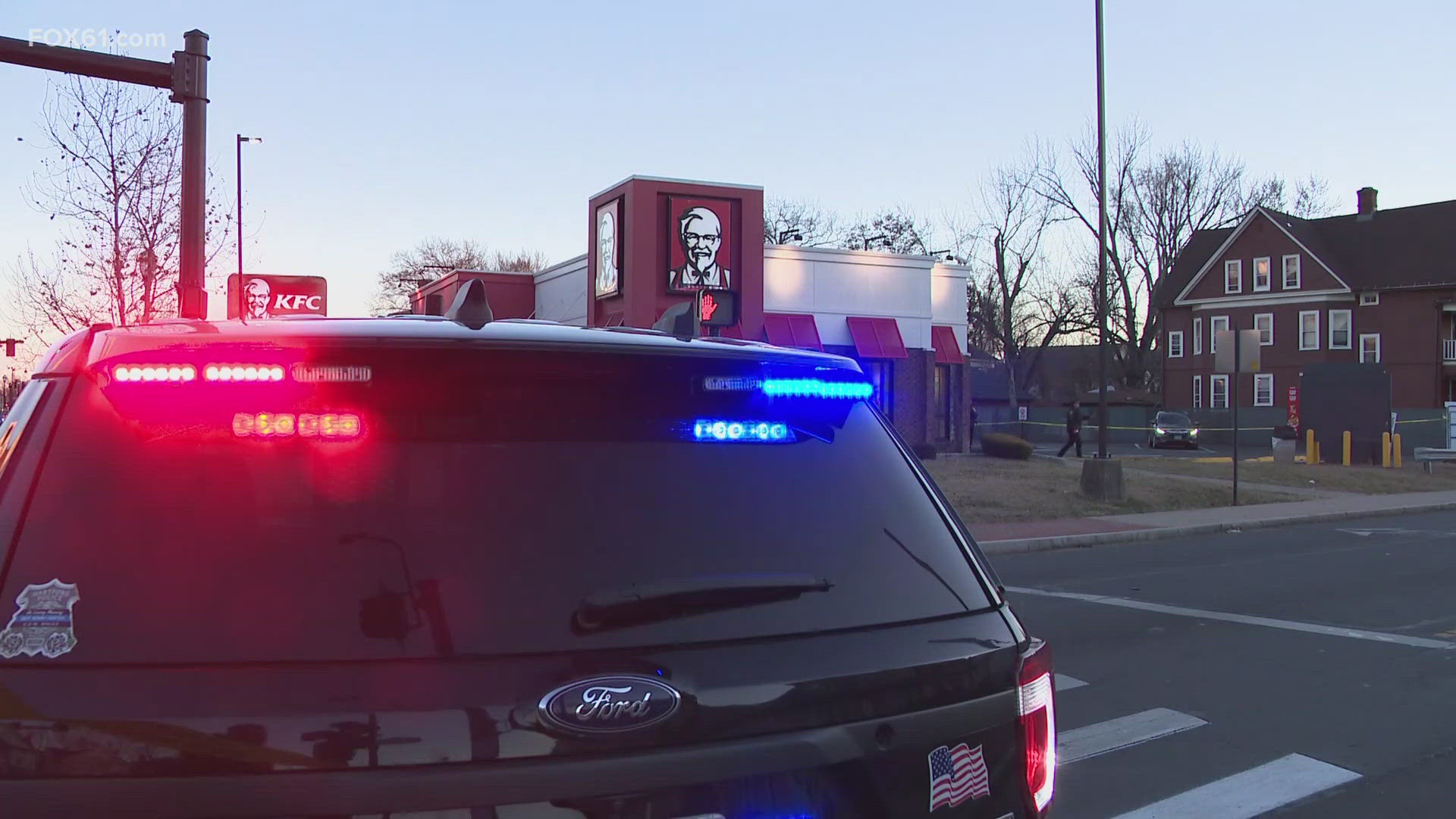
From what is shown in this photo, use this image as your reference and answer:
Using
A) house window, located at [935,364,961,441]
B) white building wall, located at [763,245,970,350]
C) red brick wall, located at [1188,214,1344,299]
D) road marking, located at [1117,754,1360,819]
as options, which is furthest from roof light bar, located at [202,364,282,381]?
red brick wall, located at [1188,214,1344,299]

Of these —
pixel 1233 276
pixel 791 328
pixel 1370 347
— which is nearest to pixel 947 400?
pixel 791 328

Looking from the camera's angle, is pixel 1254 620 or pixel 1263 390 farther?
pixel 1263 390

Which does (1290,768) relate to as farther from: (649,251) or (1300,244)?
(1300,244)

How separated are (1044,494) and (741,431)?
748 inches

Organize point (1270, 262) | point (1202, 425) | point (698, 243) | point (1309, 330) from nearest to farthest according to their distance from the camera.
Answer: point (698, 243) < point (1202, 425) < point (1309, 330) < point (1270, 262)

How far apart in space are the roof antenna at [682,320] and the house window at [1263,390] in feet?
207

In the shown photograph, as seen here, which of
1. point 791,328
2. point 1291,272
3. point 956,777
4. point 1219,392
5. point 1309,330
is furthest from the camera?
point 1219,392

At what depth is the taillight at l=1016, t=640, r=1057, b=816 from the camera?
2.18m

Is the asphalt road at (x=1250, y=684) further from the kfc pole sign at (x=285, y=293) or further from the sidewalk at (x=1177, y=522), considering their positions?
the kfc pole sign at (x=285, y=293)

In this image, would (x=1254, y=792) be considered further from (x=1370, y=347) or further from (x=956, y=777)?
(x=1370, y=347)

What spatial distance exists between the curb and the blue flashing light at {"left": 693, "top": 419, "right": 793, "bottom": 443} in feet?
38.9

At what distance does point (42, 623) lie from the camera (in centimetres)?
169

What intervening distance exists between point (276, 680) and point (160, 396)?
534 mm

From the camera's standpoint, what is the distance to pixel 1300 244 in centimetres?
5772
